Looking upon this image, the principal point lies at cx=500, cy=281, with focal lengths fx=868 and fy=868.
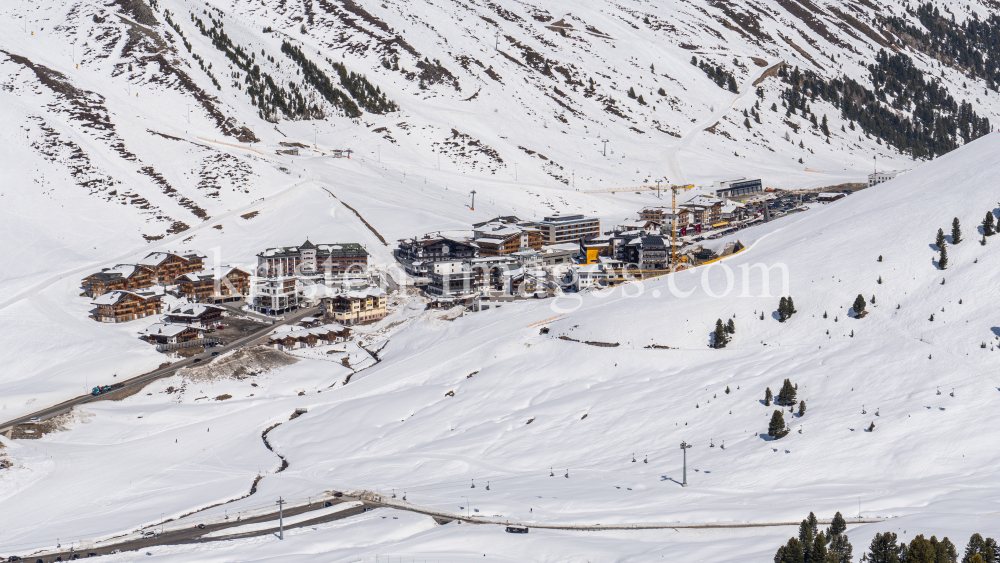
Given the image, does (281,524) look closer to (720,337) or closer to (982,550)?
(982,550)

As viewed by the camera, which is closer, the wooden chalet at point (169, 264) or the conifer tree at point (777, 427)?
the conifer tree at point (777, 427)

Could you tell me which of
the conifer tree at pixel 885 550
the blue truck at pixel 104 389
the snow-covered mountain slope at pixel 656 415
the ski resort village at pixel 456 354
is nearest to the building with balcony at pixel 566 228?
the ski resort village at pixel 456 354

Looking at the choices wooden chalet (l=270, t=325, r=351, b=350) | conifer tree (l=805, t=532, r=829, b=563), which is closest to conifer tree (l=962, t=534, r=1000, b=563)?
conifer tree (l=805, t=532, r=829, b=563)

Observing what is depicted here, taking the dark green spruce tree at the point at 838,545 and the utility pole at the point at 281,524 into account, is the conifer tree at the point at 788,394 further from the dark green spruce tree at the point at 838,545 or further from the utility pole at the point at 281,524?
the dark green spruce tree at the point at 838,545

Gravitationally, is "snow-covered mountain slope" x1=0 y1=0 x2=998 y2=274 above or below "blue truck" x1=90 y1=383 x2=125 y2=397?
above

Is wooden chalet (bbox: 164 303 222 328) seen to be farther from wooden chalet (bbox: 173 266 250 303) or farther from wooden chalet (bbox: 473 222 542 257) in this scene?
wooden chalet (bbox: 473 222 542 257)

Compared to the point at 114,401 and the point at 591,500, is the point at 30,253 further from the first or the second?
the point at 591,500
